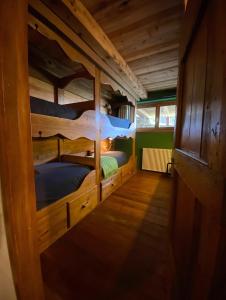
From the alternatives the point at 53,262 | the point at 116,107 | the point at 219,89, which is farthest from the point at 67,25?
the point at 116,107

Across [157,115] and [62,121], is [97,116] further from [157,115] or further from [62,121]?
[157,115]

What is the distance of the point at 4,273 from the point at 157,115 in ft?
12.0

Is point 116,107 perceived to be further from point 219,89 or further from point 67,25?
point 219,89

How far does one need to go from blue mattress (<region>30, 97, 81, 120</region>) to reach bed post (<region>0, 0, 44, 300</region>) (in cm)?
62

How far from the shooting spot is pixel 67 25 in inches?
47.0

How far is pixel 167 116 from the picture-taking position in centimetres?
347

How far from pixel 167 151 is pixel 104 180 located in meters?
1.94

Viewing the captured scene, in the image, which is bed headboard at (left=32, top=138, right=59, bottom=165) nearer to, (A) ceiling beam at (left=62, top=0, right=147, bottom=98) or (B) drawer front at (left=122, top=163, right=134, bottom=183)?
(B) drawer front at (left=122, top=163, right=134, bottom=183)

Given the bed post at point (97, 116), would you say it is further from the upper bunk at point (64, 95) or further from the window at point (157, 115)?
the window at point (157, 115)

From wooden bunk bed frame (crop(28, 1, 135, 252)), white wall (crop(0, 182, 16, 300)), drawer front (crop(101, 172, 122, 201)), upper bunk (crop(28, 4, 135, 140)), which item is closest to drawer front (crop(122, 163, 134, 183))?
drawer front (crop(101, 172, 122, 201))

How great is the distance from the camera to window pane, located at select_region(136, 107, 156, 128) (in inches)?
144

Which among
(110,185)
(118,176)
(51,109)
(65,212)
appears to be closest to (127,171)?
(118,176)

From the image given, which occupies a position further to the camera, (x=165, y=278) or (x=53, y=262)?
(x=53, y=262)

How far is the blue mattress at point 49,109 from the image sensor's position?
1070 millimetres
